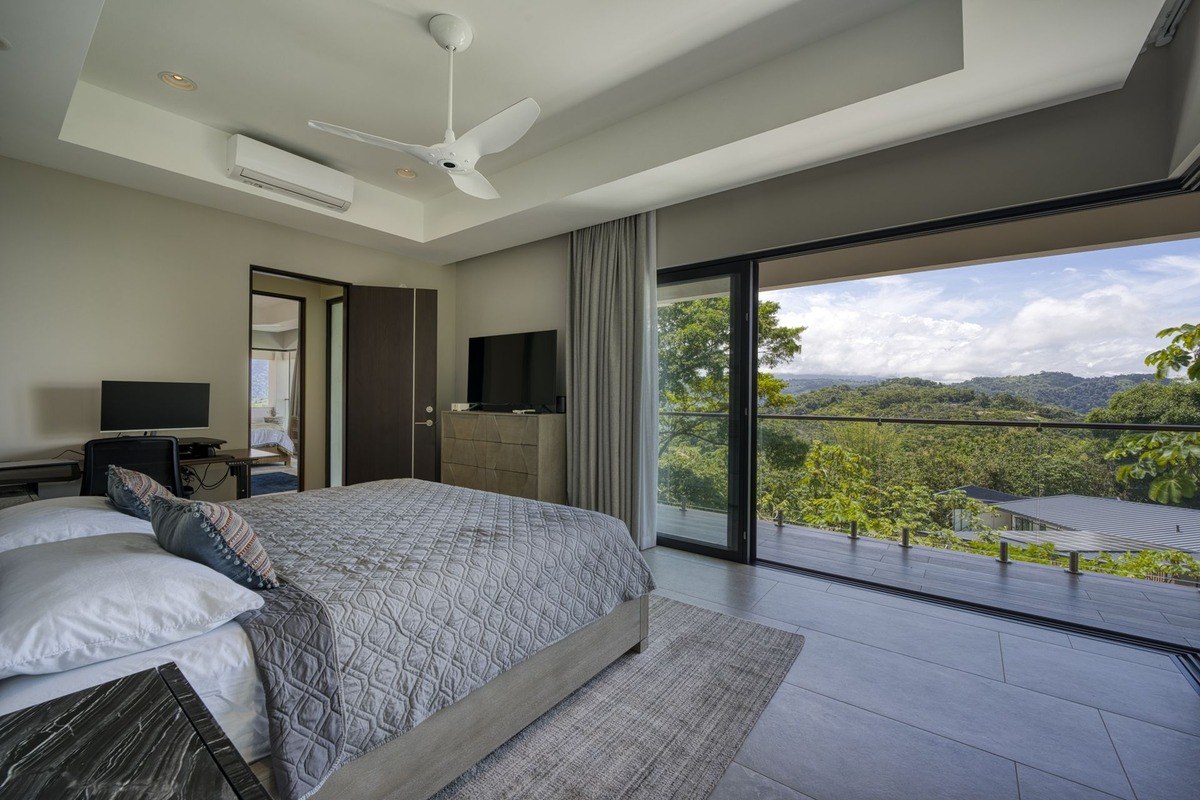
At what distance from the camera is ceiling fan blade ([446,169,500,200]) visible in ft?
8.61

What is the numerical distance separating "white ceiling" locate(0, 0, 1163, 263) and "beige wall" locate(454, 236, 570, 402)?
108cm

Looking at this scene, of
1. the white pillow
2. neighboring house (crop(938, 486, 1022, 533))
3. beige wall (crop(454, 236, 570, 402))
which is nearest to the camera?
the white pillow

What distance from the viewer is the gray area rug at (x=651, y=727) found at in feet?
5.20

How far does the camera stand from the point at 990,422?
148 inches

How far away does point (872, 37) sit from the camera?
235 cm

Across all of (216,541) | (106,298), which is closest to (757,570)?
(216,541)

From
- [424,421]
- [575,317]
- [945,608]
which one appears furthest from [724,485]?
[424,421]

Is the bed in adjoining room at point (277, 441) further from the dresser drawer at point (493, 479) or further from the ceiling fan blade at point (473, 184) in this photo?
the ceiling fan blade at point (473, 184)

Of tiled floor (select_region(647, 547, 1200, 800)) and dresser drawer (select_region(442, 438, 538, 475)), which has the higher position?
dresser drawer (select_region(442, 438, 538, 475))

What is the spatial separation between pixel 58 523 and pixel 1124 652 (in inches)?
171

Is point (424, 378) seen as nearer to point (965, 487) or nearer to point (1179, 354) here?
point (965, 487)

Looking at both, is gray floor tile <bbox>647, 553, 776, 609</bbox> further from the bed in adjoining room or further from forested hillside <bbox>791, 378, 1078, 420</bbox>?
the bed in adjoining room

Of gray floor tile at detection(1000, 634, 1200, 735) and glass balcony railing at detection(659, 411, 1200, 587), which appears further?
glass balcony railing at detection(659, 411, 1200, 587)

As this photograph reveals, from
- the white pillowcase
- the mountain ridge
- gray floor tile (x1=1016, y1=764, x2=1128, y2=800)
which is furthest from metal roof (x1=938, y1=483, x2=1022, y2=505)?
the white pillowcase
